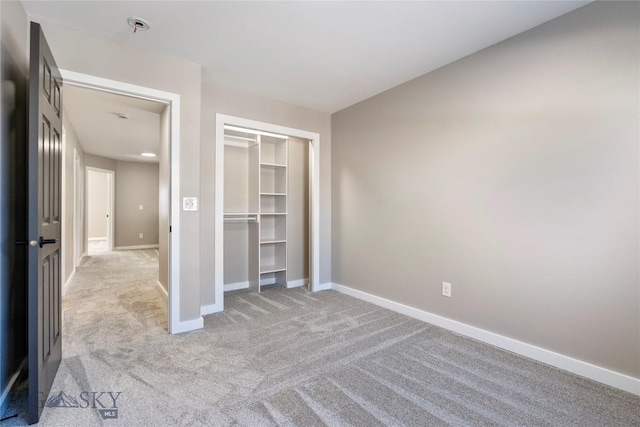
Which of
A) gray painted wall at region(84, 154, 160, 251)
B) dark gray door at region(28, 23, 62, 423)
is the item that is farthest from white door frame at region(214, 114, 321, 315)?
gray painted wall at region(84, 154, 160, 251)

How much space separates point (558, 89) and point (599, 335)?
1.70m

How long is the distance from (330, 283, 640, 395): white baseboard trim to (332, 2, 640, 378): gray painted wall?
5 cm

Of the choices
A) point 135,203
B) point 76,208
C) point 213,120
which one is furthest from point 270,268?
point 135,203

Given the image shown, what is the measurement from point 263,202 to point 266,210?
0.13 metres

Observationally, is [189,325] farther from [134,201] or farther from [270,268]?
[134,201]

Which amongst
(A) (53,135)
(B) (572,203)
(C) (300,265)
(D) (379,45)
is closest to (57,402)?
(A) (53,135)

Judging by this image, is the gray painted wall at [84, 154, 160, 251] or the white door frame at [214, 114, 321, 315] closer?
the white door frame at [214, 114, 321, 315]

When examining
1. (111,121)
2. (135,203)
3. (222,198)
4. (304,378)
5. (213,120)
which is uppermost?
(111,121)

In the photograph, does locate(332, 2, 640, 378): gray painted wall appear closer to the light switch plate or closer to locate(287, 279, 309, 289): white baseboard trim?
locate(287, 279, 309, 289): white baseboard trim

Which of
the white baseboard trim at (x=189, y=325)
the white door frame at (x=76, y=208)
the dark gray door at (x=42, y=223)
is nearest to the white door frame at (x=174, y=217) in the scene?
A: the white baseboard trim at (x=189, y=325)

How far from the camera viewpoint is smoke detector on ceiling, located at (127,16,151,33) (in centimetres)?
214

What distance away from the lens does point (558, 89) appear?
2.10 meters

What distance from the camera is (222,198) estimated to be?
327 cm

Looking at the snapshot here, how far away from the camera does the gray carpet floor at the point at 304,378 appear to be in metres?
1.60
